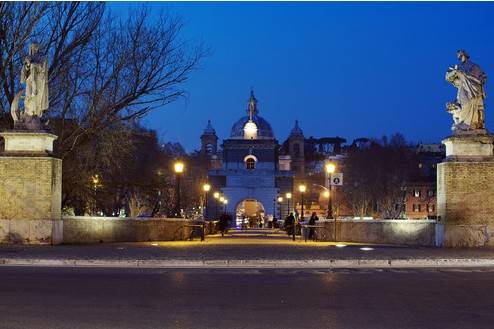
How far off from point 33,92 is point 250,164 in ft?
345

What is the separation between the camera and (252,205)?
497 ft

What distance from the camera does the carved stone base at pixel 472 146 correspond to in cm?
2567

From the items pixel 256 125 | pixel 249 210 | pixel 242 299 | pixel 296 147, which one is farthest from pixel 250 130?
pixel 242 299

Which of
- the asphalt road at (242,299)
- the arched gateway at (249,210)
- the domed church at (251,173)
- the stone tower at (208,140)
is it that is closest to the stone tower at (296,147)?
the stone tower at (208,140)

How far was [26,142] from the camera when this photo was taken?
82.0 ft

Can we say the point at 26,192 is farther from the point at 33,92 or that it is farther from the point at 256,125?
the point at 256,125

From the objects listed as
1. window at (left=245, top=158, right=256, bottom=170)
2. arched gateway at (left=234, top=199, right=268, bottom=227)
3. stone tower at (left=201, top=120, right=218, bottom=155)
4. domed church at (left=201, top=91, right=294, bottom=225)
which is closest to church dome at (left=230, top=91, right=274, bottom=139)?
domed church at (left=201, top=91, right=294, bottom=225)

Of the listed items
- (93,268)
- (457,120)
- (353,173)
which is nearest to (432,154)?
(353,173)

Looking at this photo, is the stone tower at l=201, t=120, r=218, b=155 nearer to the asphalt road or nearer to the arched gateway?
the arched gateway

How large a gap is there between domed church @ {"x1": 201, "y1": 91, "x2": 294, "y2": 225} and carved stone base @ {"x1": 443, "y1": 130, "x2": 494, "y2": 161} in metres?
91.7

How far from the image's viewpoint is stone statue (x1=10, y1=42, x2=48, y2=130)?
2522 centimetres

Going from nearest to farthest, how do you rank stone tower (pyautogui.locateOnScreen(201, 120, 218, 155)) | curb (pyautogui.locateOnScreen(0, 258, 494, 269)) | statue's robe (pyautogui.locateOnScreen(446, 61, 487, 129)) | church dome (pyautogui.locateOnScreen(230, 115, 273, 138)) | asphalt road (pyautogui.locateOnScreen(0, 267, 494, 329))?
asphalt road (pyautogui.locateOnScreen(0, 267, 494, 329)) → curb (pyautogui.locateOnScreen(0, 258, 494, 269)) → statue's robe (pyautogui.locateOnScreen(446, 61, 487, 129)) → church dome (pyautogui.locateOnScreen(230, 115, 273, 138)) → stone tower (pyautogui.locateOnScreen(201, 120, 218, 155))

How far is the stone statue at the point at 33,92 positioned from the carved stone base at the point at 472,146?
13.4 m

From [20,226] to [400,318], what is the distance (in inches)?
678
